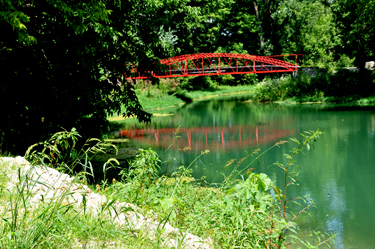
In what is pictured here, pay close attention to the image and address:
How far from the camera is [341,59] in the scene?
2247 centimetres

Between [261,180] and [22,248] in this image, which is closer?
[22,248]

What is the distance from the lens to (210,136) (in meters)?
12.3

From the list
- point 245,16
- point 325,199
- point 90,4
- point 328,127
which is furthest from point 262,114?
point 245,16

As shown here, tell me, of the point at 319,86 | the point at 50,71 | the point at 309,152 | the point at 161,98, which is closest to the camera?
the point at 50,71

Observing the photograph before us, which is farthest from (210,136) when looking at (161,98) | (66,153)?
(161,98)

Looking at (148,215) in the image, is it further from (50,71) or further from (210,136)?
(210,136)

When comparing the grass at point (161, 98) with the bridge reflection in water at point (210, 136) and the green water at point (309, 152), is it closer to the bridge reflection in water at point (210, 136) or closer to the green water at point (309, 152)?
the green water at point (309, 152)

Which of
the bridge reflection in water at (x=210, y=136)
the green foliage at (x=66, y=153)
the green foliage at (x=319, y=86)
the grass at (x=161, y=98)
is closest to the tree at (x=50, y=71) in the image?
the green foliage at (x=66, y=153)

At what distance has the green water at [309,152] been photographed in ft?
17.0

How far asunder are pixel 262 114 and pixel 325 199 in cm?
1169

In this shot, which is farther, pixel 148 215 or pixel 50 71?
pixel 50 71

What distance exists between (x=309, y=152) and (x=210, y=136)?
13.1 ft

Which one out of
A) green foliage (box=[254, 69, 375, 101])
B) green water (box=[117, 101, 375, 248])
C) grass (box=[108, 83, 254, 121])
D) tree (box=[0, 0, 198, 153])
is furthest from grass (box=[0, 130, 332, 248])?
green foliage (box=[254, 69, 375, 101])

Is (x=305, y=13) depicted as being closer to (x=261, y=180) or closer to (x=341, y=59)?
(x=341, y=59)
